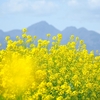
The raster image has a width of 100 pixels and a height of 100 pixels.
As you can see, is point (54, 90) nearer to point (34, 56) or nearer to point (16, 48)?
point (34, 56)

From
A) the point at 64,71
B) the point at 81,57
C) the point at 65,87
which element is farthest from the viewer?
the point at 81,57

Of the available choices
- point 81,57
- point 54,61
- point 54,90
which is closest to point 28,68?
point 54,90

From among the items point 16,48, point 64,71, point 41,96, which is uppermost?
point 16,48

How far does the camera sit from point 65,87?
285 inches

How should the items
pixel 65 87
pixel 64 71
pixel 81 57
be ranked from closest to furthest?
1. pixel 65 87
2. pixel 64 71
3. pixel 81 57

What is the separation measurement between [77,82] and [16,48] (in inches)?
98.8

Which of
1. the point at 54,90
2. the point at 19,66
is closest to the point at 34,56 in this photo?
the point at 19,66

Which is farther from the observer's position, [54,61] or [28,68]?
[54,61]

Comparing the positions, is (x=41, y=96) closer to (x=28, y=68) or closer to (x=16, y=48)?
(x=28, y=68)

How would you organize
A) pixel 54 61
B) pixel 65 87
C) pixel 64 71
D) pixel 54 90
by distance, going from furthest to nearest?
1. pixel 54 61
2. pixel 64 71
3. pixel 54 90
4. pixel 65 87

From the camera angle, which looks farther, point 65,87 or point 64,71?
point 64,71

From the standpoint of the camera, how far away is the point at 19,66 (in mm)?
8180

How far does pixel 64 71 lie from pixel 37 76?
2.55ft

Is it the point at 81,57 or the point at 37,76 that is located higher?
the point at 81,57
